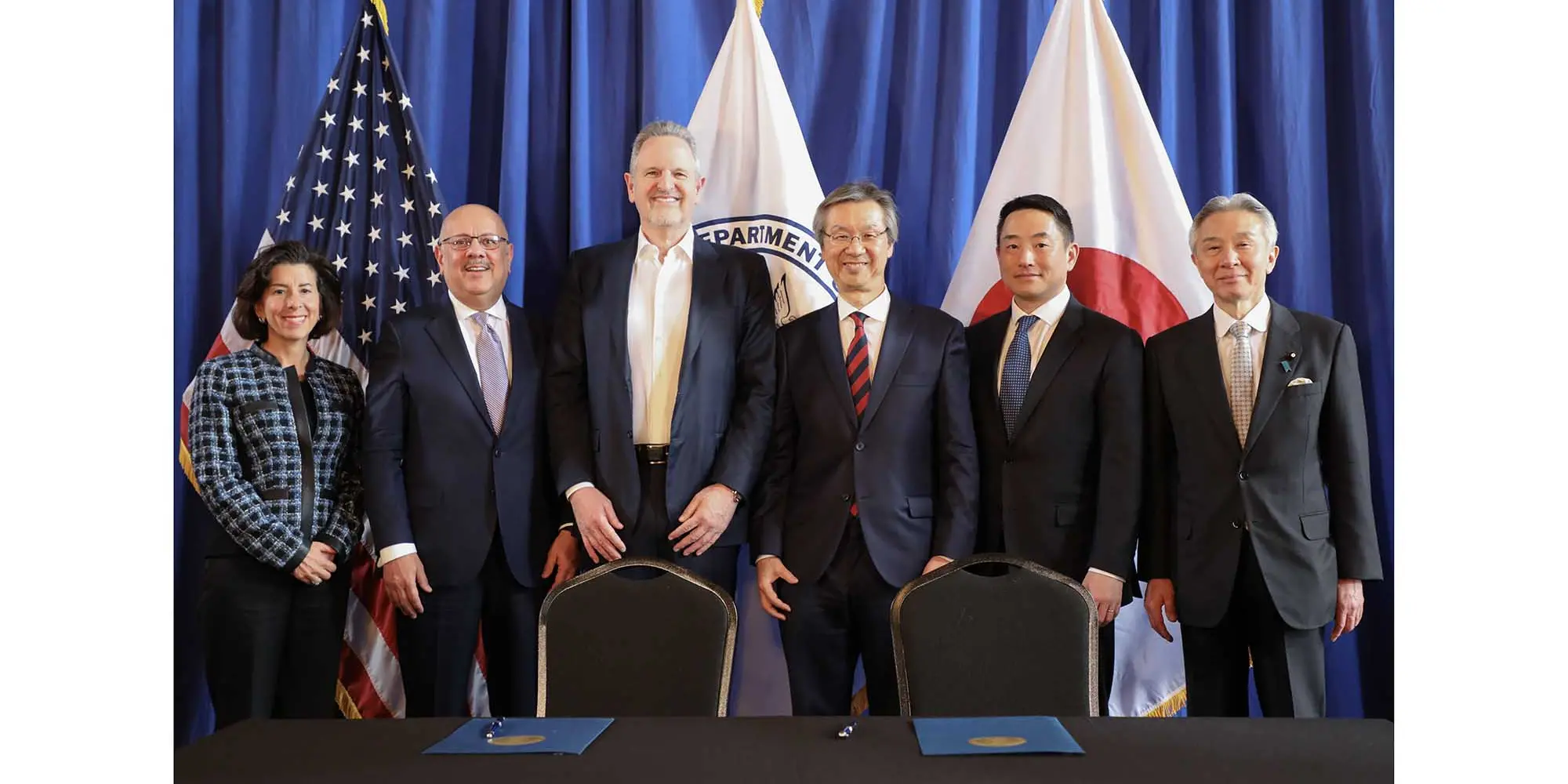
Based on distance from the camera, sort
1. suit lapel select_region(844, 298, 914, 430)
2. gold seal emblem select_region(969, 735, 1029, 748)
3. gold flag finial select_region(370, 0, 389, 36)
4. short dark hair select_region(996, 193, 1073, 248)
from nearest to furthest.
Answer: gold seal emblem select_region(969, 735, 1029, 748) < suit lapel select_region(844, 298, 914, 430) < short dark hair select_region(996, 193, 1073, 248) < gold flag finial select_region(370, 0, 389, 36)

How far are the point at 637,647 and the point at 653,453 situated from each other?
90 centimetres

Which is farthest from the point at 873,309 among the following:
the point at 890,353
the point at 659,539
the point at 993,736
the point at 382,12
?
the point at 382,12

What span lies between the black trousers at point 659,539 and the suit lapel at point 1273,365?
5.07ft

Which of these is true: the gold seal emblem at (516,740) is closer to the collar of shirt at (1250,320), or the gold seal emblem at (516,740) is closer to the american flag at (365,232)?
the american flag at (365,232)

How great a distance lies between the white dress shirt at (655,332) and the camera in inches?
125

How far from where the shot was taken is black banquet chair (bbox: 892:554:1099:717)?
227 centimetres

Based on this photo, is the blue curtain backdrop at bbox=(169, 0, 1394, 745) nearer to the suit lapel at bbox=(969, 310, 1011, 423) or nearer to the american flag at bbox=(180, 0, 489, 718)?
the american flag at bbox=(180, 0, 489, 718)

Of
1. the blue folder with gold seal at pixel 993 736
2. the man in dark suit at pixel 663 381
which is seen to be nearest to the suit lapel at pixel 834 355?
the man in dark suit at pixel 663 381

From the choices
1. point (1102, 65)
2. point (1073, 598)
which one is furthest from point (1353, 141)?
point (1073, 598)

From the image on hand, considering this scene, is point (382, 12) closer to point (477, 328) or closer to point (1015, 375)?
point (477, 328)

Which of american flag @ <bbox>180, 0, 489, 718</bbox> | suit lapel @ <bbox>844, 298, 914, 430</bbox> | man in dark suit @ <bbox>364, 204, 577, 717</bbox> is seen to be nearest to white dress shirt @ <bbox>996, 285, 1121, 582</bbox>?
suit lapel @ <bbox>844, 298, 914, 430</bbox>

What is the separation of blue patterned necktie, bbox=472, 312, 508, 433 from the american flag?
0.34 m

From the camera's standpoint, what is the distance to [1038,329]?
3.15m

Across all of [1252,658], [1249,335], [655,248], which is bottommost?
[1252,658]
